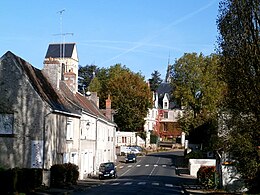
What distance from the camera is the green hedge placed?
84.3ft

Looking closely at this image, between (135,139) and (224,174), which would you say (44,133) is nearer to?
(224,174)

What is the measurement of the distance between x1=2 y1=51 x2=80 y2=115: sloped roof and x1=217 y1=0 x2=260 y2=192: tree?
15.5 meters

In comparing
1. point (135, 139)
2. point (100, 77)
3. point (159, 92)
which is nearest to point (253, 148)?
point (135, 139)

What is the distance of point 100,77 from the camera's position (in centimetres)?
12288

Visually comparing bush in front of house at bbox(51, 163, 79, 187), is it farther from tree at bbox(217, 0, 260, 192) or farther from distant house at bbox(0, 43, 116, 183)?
tree at bbox(217, 0, 260, 192)

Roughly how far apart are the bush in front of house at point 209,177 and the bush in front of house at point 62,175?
1051 cm

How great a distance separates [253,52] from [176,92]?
2301 inches

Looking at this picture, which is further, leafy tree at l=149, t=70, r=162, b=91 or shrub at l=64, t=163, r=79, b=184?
leafy tree at l=149, t=70, r=162, b=91

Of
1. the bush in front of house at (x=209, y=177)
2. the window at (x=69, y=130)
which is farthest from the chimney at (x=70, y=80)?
the bush in front of house at (x=209, y=177)

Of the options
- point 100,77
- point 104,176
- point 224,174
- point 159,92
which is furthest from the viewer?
point 159,92

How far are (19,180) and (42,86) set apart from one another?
13812 millimetres

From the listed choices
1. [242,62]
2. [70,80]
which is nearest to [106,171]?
[70,80]

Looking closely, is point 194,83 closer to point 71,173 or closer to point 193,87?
point 193,87

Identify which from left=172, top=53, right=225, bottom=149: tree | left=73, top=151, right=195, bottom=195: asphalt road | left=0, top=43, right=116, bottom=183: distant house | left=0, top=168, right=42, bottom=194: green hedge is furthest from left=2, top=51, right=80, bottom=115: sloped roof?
left=172, top=53, right=225, bottom=149: tree
